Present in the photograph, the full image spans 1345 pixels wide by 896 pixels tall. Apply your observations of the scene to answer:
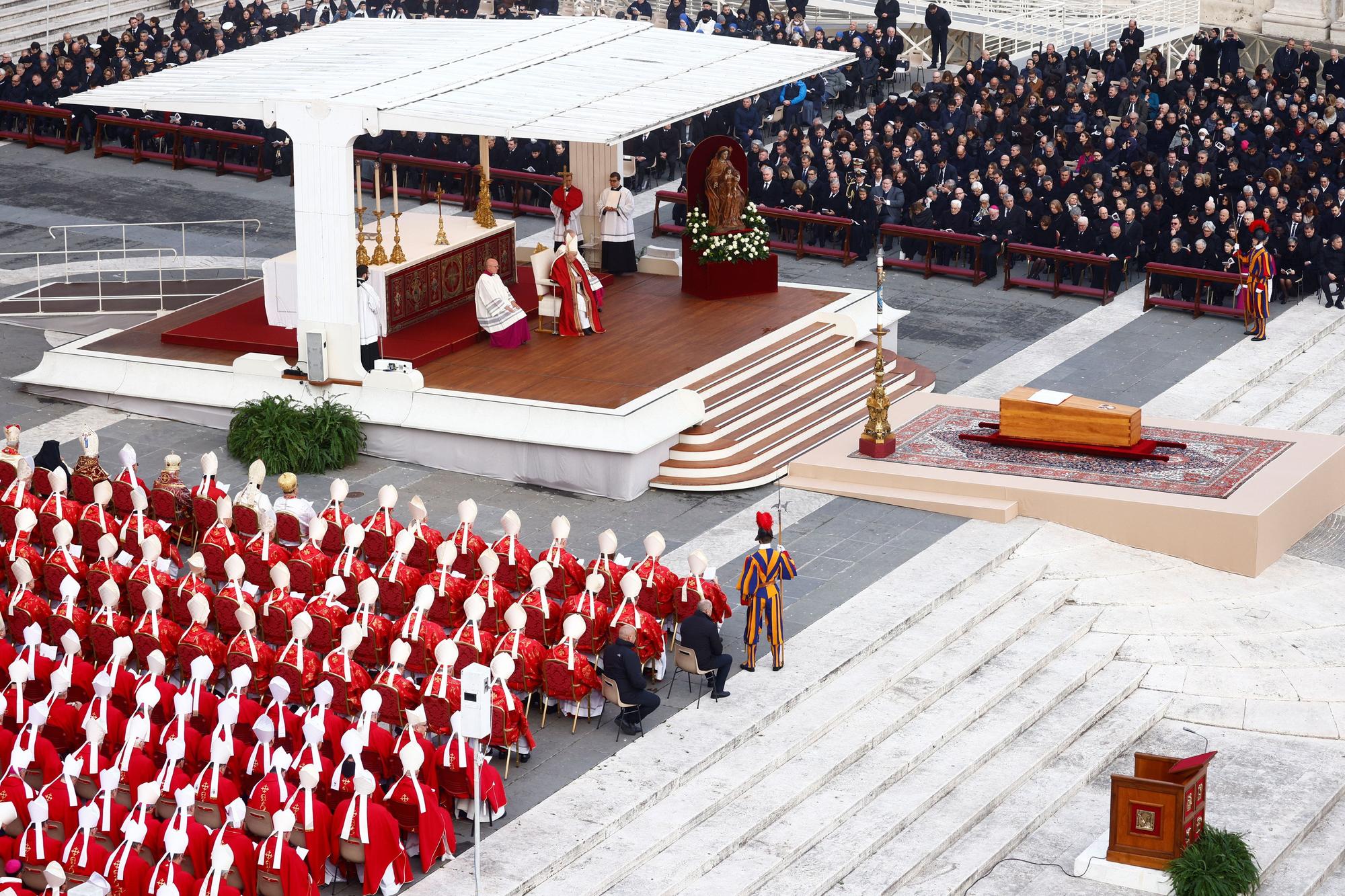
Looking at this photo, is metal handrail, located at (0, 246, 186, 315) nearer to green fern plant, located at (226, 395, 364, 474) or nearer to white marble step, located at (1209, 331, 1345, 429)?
green fern plant, located at (226, 395, 364, 474)

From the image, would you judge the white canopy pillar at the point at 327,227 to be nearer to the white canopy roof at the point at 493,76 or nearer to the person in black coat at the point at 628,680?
the white canopy roof at the point at 493,76

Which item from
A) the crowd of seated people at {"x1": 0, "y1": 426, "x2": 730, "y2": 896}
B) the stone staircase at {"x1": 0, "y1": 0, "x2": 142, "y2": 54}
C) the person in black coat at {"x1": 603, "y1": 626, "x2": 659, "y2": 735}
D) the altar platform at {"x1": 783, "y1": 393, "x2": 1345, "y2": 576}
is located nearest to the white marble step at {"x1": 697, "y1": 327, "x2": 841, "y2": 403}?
the altar platform at {"x1": 783, "y1": 393, "x2": 1345, "y2": 576}

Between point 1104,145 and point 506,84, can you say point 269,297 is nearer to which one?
point 506,84

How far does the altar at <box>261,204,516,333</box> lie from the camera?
23.8 m

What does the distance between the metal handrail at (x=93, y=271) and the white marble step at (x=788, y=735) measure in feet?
37.3

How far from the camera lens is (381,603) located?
1848 centimetres

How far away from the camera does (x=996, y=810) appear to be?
16797mm

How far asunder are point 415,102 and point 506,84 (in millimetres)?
1353

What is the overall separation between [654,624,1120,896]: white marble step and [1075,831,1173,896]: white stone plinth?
1259 millimetres

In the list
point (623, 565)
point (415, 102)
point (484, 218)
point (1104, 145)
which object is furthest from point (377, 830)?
point (1104, 145)

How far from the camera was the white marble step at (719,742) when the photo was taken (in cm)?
1520

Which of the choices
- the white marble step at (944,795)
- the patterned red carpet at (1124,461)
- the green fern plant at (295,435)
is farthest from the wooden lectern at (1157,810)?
the green fern plant at (295,435)

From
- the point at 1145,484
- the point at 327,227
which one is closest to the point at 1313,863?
the point at 1145,484

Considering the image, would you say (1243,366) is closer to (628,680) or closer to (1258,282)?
(1258,282)
